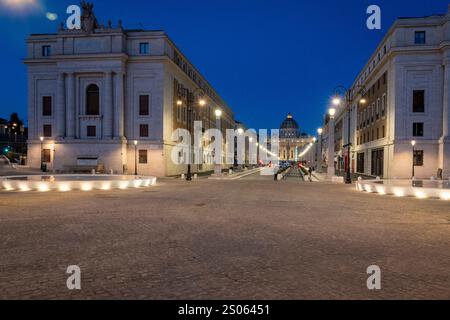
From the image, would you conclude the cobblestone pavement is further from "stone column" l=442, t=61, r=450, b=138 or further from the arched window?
the arched window

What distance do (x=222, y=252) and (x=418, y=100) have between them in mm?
39338

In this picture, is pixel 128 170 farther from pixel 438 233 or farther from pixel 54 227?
pixel 438 233

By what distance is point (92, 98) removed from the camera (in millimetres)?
45656

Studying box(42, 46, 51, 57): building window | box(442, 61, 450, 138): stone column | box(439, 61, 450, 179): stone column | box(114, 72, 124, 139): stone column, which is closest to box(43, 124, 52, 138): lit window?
box(42, 46, 51, 57): building window

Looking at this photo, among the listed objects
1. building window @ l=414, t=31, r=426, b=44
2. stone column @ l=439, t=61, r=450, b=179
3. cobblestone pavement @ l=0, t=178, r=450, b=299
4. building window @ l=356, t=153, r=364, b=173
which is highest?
building window @ l=414, t=31, r=426, b=44

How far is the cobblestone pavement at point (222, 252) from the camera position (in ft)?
18.7

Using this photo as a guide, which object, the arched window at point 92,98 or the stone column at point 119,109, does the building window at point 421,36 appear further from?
the arched window at point 92,98

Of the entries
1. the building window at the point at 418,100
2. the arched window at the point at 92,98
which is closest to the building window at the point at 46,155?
the arched window at the point at 92,98

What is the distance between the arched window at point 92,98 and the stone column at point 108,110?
165cm

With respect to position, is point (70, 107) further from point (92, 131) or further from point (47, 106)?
point (47, 106)

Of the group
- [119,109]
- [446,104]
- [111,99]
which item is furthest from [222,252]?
[111,99]

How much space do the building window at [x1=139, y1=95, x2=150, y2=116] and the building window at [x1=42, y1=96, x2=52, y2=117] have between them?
13320 mm

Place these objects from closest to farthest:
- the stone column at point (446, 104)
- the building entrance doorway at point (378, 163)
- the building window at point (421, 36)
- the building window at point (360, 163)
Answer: the stone column at point (446, 104) → the building window at point (421, 36) → the building entrance doorway at point (378, 163) → the building window at point (360, 163)

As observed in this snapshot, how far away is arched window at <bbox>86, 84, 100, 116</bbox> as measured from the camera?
4559 cm
